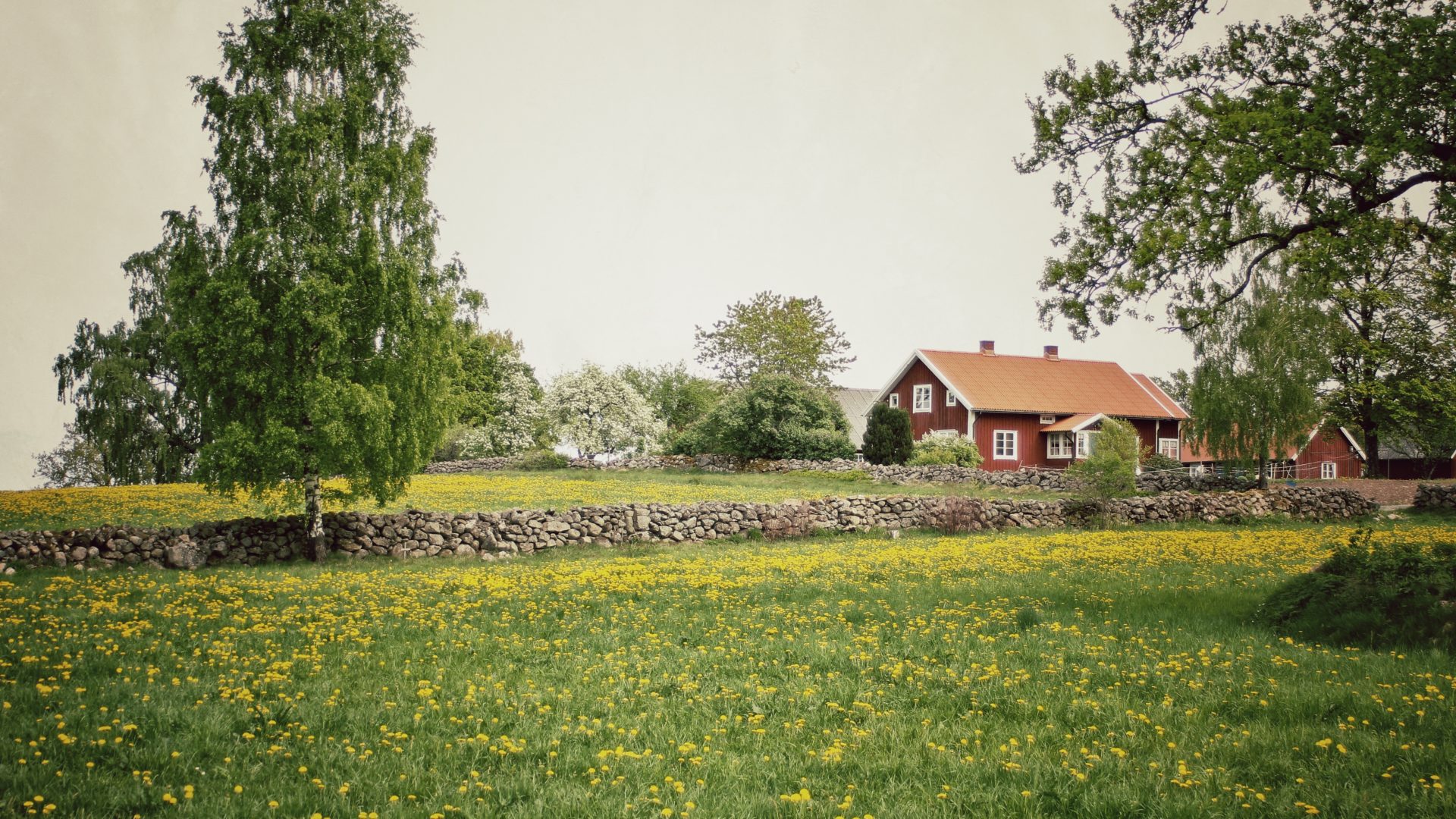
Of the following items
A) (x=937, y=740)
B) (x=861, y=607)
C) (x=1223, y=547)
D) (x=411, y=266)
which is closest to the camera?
(x=937, y=740)

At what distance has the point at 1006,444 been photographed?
1869 inches

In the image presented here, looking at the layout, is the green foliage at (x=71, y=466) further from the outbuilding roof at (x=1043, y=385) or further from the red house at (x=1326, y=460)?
the red house at (x=1326, y=460)

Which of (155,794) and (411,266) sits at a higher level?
(411,266)

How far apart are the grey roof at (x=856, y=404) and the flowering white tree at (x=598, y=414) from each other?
64.0ft

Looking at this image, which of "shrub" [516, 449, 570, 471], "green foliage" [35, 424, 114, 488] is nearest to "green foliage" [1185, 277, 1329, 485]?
"shrub" [516, 449, 570, 471]

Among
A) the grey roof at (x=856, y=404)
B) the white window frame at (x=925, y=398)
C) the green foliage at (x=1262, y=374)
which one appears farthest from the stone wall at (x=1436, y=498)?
the grey roof at (x=856, y=404)

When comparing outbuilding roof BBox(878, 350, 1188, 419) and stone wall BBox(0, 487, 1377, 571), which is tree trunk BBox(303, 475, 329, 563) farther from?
outbuilding roof BBox(878, 350, 1188, 419)

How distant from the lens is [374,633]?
973cm

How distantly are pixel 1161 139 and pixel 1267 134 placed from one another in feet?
8.60

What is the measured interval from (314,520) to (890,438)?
3113cm

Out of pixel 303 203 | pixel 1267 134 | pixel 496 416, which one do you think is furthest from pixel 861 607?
pixel 496 416

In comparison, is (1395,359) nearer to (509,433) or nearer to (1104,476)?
(1104,476)

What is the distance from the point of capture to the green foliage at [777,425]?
4503 centimetres

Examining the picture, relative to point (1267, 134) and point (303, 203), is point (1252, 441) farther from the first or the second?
point (303, 203)
